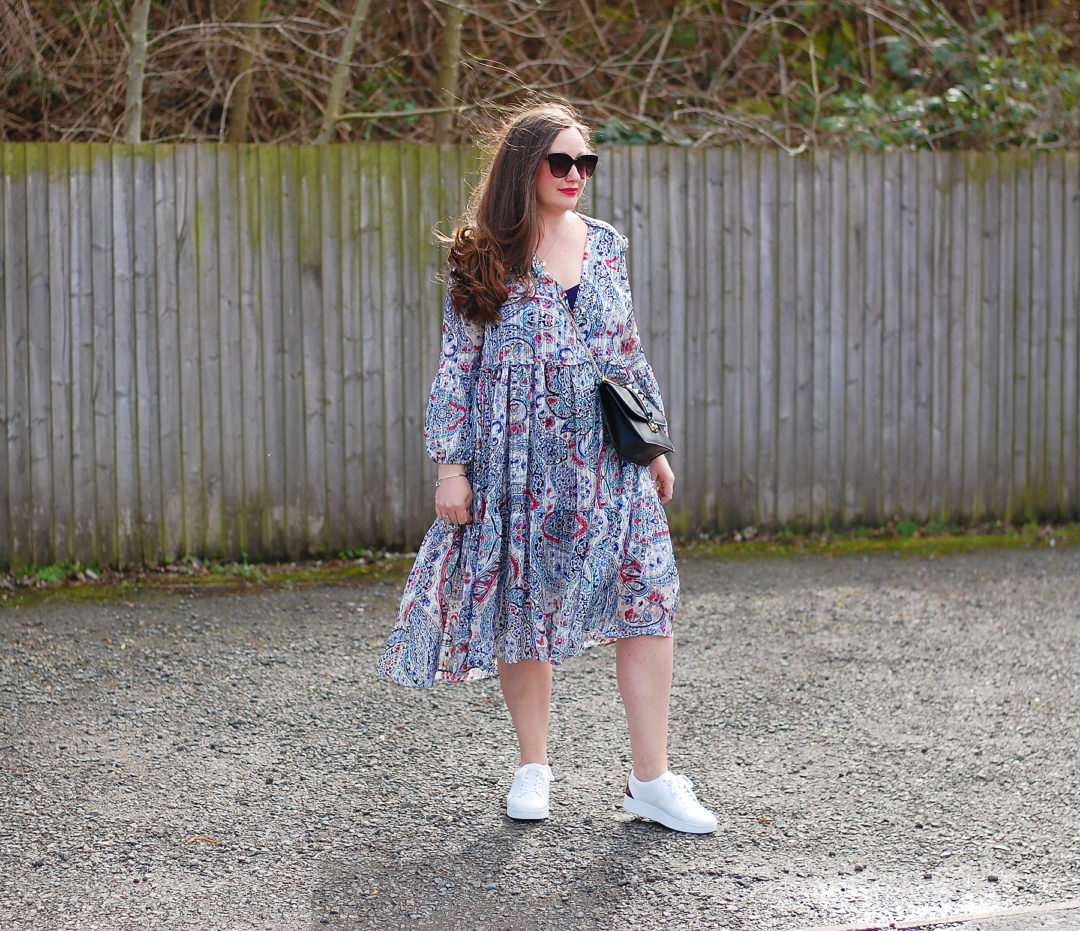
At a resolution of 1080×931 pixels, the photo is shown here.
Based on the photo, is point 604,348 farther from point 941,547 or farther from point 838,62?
point 838,62

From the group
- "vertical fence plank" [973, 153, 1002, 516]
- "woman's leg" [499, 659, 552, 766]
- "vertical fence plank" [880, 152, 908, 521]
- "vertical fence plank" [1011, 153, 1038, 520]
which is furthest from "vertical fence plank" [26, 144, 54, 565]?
"vertical fence plank" [1011, 153, 1038, 520]

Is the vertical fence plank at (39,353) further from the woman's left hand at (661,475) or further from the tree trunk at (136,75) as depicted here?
the woman's left hand at (661,475)

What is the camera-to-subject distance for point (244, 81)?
23.4 ft

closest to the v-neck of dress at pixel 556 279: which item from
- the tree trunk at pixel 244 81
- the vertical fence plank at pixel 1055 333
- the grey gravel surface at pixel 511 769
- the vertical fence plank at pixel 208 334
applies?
the grey gravel surface at pixel 511 769

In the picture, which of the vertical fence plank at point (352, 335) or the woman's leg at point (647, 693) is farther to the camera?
the vertical fence plank at point (352, 335)

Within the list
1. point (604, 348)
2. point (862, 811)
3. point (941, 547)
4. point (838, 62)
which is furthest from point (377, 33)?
point (862, 811)

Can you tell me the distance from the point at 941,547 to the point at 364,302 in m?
3.02

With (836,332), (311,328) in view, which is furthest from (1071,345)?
(311,328)

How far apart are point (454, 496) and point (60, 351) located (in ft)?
10.3

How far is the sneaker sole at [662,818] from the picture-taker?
326cm

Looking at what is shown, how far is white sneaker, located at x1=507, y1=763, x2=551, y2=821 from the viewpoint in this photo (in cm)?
334

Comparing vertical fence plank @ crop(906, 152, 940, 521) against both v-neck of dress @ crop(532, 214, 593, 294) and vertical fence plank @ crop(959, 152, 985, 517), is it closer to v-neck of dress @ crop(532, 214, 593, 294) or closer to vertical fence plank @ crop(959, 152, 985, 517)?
vertical fence plank @ crop(959, 152, 985, 517)

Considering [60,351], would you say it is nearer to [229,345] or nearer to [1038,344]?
[229,345]

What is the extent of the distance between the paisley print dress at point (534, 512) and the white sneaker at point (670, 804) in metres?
0.37
